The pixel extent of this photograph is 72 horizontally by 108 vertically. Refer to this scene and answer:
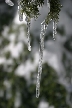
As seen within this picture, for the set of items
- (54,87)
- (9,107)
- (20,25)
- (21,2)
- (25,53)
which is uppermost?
(21,2)

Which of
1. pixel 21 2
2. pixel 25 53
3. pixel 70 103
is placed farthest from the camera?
pixel 25 53

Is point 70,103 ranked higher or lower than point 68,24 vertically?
lower

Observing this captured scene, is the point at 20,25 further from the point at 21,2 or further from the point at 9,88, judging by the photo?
the point at 21,2

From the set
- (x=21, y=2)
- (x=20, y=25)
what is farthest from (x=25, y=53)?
(x=21, y=2)

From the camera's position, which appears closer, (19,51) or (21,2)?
(21,2)

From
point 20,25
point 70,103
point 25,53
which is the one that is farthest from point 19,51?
point 70,103

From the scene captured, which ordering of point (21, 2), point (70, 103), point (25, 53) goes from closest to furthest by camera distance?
point (21, 2), point (70, 103), point (25, 53)
